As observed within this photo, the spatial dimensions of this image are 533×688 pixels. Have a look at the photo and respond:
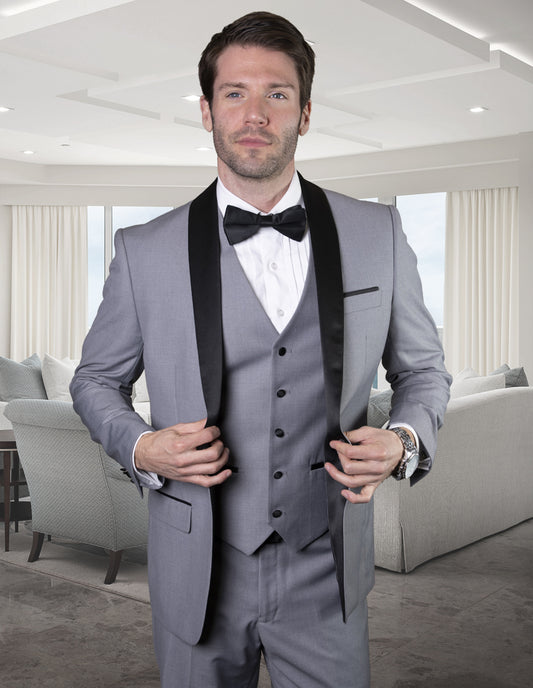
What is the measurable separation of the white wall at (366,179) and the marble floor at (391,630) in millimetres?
3805

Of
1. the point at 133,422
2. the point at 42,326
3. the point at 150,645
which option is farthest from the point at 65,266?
the point at 133,422

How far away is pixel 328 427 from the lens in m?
1.24

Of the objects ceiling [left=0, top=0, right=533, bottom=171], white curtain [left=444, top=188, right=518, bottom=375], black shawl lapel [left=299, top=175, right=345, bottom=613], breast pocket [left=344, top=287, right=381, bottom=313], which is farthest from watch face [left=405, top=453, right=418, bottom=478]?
white curtain [left=444, top=188, right=518, bottom=375]

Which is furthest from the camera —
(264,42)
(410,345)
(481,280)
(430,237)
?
(430,237)

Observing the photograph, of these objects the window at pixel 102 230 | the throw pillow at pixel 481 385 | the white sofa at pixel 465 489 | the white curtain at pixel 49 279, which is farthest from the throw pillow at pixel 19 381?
the white sofa at pixel 465 489

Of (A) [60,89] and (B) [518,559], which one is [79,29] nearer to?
(A) [60,89]

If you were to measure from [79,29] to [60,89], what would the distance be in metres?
1.36

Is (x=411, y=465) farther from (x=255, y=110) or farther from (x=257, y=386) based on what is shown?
(x=255, y=110)

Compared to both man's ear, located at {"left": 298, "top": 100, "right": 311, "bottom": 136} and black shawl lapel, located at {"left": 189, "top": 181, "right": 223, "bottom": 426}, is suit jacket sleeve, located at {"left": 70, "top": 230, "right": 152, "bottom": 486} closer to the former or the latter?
black shawl lapel, located at {"left": 189, "top": 181, "right": 223, "bottom": 426}

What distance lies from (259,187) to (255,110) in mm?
132

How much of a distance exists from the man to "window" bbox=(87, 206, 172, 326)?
9.23 metres

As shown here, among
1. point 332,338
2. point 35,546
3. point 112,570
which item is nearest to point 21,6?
point 35,546

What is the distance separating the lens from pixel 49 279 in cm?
1012

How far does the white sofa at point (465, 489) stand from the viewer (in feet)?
13.3
